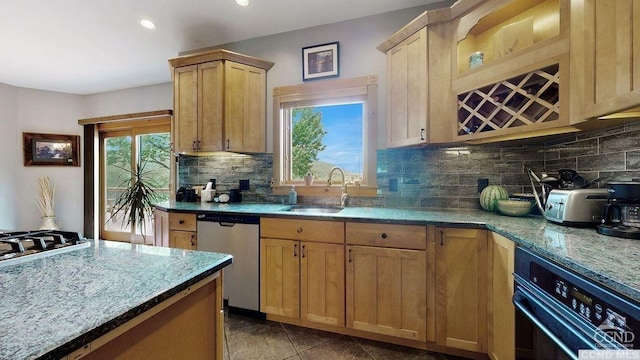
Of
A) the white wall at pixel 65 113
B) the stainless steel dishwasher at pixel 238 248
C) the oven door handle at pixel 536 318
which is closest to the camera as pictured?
the oven door handle at pixel 536 318

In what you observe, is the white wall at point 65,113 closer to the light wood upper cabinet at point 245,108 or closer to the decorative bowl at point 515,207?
the light wood upper cabinet at point 245,108

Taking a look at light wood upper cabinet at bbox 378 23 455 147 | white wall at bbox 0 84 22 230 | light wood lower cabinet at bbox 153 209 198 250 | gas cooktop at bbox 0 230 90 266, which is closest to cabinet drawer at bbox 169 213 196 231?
light wood lower cabinet at bbox 153 209 198 250

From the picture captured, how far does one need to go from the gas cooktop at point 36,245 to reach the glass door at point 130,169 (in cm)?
274

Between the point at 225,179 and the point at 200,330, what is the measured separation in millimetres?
2239

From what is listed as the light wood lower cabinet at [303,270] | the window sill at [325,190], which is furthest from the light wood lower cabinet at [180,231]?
the window sill at [325,190]

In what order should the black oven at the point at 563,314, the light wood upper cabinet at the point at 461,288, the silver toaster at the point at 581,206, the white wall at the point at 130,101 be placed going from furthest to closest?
the white wall at the point at 130,101 → the light wood upper cabinet at the point at 461,288 → the silver toaster at the point at 581,206 → the black oven at the point at 563,314

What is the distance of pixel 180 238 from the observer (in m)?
2.32

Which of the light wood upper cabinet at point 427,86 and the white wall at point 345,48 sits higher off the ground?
the white wall at point 345,48

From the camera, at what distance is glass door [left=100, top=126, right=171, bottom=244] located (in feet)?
12.3

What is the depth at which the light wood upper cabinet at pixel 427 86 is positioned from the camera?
6.25 feet

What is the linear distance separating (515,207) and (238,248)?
6.76ft

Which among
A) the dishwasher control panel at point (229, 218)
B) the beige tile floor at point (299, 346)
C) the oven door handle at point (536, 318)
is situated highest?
the dishwasher control panel at point (229, 218)

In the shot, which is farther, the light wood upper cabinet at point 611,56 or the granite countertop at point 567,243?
the light wood upper cabinet at point 611,56

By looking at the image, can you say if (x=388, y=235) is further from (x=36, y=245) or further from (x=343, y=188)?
(x=36, y=245)
